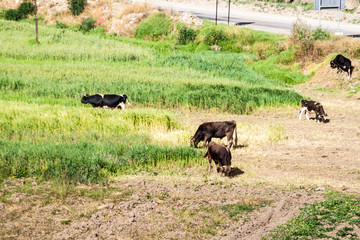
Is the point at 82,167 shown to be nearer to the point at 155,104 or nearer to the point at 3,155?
the point at 3,155

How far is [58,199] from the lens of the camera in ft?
39.3

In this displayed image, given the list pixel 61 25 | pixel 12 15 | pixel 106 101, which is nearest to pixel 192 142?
pixel 106 101

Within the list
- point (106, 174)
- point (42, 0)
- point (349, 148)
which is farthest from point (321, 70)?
point (42, 0)

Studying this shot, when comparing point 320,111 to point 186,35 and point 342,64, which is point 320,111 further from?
point 186,35

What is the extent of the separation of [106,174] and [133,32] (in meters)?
26.6

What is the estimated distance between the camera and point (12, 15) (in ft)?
160

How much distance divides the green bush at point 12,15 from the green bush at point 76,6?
730cm

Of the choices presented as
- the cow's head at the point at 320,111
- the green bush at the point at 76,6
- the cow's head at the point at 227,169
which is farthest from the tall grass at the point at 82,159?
the green bush at the point at 76,6

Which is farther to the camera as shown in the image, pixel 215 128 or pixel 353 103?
pixel 353 103

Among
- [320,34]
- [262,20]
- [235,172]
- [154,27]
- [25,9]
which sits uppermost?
[25,9]

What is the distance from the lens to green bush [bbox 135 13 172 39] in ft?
123

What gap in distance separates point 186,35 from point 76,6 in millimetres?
12854

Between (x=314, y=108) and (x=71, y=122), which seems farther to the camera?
(x=314, y=108)

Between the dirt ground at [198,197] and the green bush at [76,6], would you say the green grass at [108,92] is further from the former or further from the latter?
the green bush at [76,6]
